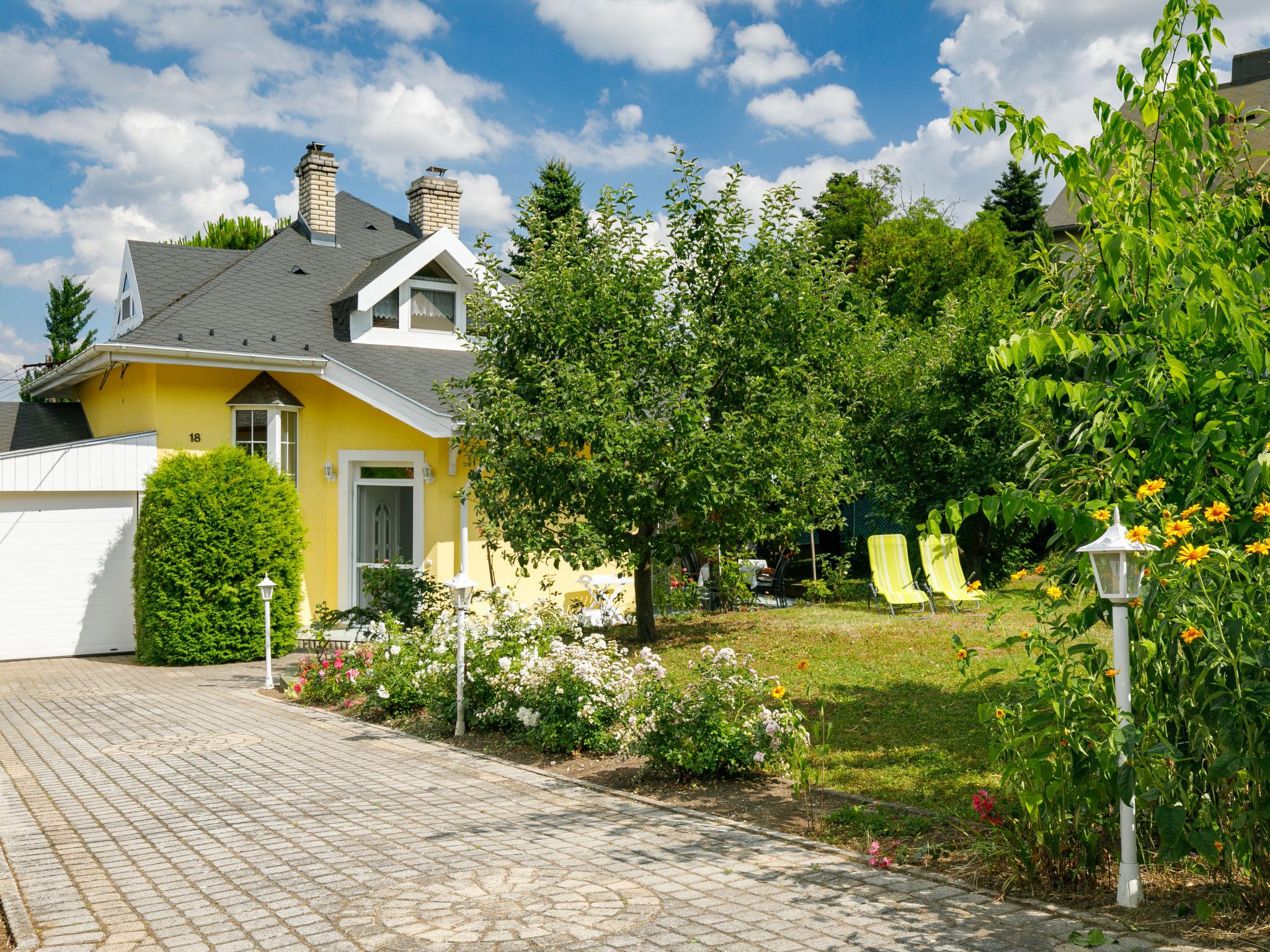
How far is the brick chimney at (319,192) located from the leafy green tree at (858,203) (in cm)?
2135

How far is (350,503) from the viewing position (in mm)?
15930

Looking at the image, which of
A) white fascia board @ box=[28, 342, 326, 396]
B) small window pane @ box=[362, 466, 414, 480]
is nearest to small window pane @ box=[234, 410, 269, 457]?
white fascia board @ box=[28, 342, 326, 396]

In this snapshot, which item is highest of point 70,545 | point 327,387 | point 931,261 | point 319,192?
point 931,261

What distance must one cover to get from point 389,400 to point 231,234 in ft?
89.0

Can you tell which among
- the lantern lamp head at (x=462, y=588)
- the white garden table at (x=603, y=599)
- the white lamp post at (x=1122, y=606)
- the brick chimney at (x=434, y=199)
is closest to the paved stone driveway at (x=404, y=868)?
the white lamp post at (x=1122, y=606)

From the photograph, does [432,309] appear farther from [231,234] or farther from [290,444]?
[231,234]

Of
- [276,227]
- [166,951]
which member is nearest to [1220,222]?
[166,951]

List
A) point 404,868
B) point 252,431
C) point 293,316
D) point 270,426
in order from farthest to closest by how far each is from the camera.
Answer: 1. point 293,316
2. point 252,431
3. point 270,426
4. point 404,868

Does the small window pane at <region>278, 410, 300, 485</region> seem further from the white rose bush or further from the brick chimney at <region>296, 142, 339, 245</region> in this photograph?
the brick chimney at <region>296, 142, 339, 245</region>

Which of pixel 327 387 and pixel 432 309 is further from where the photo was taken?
pixel 432 309

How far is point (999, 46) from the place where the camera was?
37.7 feet

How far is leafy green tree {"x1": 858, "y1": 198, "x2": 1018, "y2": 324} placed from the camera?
30.8m

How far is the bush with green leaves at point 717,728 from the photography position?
6961 millimetres

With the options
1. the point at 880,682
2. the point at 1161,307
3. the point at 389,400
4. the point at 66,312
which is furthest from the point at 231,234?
the point at 1161,307
